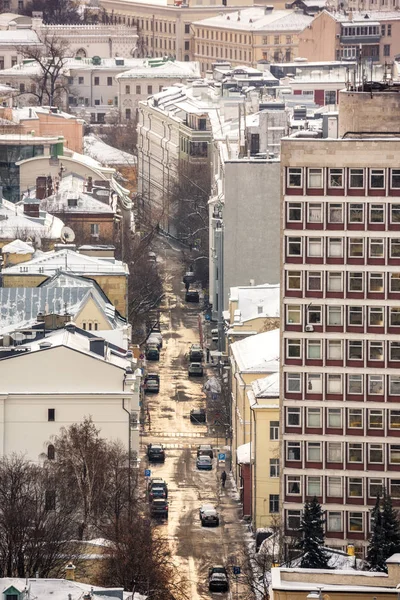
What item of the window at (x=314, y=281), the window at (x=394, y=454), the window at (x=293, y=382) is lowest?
the window at (x=394, y=454)

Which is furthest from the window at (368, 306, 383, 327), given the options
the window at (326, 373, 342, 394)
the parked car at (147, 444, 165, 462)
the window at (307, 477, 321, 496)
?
the parked car at (147, 444, 165, 462)

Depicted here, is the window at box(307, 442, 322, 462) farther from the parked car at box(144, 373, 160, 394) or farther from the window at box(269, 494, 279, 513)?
the parked car at box(144, 373, 160, 394)

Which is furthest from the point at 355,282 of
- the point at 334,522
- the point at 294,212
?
the point at 334,522

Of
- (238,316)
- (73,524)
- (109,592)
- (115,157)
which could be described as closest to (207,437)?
(238,316)

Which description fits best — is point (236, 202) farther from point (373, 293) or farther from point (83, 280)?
point (373, 293)

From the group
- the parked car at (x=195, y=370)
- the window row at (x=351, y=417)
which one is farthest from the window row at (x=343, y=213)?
the parked car at (x=195, y=370)

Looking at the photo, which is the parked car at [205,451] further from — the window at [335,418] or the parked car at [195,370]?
the window at [335,418]
